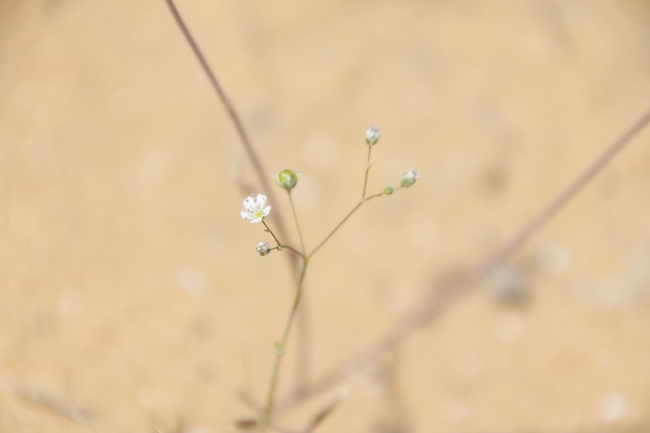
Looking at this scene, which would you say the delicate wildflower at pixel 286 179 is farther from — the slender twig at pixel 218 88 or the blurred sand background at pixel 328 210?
the blurred sand background at pixel 328 210

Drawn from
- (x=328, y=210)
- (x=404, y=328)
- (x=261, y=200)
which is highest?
(x=328, y=210)

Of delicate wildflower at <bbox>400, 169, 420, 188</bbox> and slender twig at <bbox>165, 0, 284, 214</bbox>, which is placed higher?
slender twig at <bbox>165, 0, 284, 214</bbox>

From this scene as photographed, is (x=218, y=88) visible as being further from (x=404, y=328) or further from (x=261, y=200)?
(x=404, y=328)

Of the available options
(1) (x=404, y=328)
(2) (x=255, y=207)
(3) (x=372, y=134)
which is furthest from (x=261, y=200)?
(1) (x=404, y=328)

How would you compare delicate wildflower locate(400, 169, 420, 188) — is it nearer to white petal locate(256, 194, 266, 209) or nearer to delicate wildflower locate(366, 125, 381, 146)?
delicate wildflower locate(366, 125, 381, 146)

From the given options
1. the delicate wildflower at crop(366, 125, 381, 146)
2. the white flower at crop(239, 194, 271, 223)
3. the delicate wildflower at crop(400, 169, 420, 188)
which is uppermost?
the delicate wildflower at crop(366, 125, 381, 146)

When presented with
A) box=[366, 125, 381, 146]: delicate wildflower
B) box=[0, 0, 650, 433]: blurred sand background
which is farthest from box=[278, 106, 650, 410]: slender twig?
box=[366, 125, 381, 146]: delicate wildflower

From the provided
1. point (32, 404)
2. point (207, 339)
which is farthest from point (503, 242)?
point (32, 404)

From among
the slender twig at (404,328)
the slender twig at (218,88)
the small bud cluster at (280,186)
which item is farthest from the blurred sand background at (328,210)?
the small bud cluster at (280,186)

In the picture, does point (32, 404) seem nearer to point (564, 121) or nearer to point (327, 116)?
point (327, 116)
